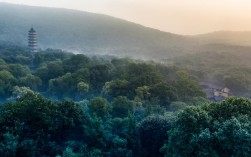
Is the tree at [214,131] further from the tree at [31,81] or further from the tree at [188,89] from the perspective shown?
the tree at [31,81]

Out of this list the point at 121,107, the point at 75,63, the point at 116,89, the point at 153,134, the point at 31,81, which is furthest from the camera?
the point at 75,63

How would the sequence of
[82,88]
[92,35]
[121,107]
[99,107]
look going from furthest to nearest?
[92,35] → [82,88] → [121,107] → [99,107]

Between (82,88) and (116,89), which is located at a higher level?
(116,89)

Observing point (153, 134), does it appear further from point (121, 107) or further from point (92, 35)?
point (92, 35)

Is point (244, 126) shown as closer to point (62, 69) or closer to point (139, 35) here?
point (62, 69)

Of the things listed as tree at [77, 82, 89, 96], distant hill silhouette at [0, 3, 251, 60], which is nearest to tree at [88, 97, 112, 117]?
tree at [77, 82, 89, 96]

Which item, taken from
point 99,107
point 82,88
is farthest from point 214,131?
point 82,88

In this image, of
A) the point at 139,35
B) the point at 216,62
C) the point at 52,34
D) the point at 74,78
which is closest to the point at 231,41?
the point at 216,62

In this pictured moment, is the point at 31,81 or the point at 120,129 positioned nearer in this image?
the point at 120,129
